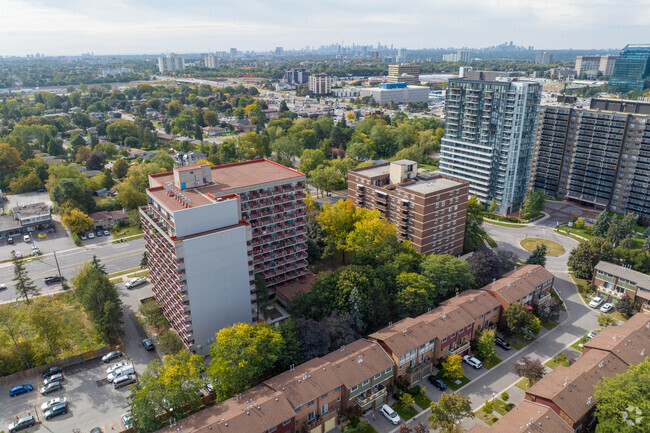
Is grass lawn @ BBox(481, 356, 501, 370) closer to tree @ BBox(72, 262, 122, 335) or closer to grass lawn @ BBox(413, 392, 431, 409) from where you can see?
grass lawn @ BBox(413, 392, 431, 409)

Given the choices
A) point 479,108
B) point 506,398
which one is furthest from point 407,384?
point 479,108

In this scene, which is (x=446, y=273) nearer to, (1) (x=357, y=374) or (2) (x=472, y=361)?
(2) (x=472, y=361)

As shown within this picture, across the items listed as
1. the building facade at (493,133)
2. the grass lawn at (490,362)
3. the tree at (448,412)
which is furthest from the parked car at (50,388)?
the building facade at (493,133)

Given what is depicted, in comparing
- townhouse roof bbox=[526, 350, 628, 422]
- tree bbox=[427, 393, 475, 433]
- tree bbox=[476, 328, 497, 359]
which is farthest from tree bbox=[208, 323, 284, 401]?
townhouse roof bbox=[526, 350, 628, 422]

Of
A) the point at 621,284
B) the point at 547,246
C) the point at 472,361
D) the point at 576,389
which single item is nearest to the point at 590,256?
the point at 621,284

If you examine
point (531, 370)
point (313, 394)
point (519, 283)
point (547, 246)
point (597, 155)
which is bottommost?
point (547, 246)

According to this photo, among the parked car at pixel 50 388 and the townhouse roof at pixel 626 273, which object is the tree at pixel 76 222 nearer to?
the parked car at pixel 50 388

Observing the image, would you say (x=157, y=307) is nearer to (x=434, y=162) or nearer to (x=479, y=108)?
(x=479, y=108)
